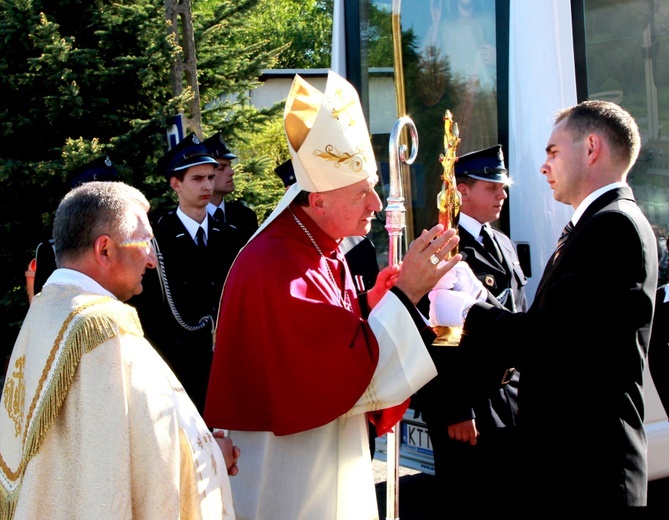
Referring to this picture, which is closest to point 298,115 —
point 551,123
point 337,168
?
point 337,168

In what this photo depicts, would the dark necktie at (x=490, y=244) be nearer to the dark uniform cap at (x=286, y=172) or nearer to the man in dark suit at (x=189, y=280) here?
the man in dark suit at (x=189, y=280)

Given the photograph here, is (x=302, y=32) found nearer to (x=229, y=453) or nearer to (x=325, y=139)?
(x=325, y=139)

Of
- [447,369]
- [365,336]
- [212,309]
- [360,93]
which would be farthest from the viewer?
[360,93]

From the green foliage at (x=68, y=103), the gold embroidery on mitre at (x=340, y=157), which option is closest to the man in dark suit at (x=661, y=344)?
the gold embroidery on mitre at (x=340, y=157)

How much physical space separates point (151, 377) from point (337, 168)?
3.32 ft

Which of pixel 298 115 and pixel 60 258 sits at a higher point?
pixel 298 115

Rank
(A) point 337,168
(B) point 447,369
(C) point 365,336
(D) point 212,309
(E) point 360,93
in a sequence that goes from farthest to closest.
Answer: (E) point 360,93 < (D) point 212,309 < (B) point 447,369 < (A) point 337,168 < (C) point 365,336

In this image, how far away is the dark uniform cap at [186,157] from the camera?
518 centimetres

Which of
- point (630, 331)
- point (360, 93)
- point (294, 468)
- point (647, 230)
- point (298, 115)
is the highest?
point (360, 93)

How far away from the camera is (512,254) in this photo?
4.29 m

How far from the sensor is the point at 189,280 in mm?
4840

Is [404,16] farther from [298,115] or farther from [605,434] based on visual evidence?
[605,434]

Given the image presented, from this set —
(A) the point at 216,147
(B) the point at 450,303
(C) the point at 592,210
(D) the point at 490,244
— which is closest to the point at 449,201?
(B) the point at 450,303

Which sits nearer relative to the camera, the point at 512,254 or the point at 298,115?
the point at 298,115
